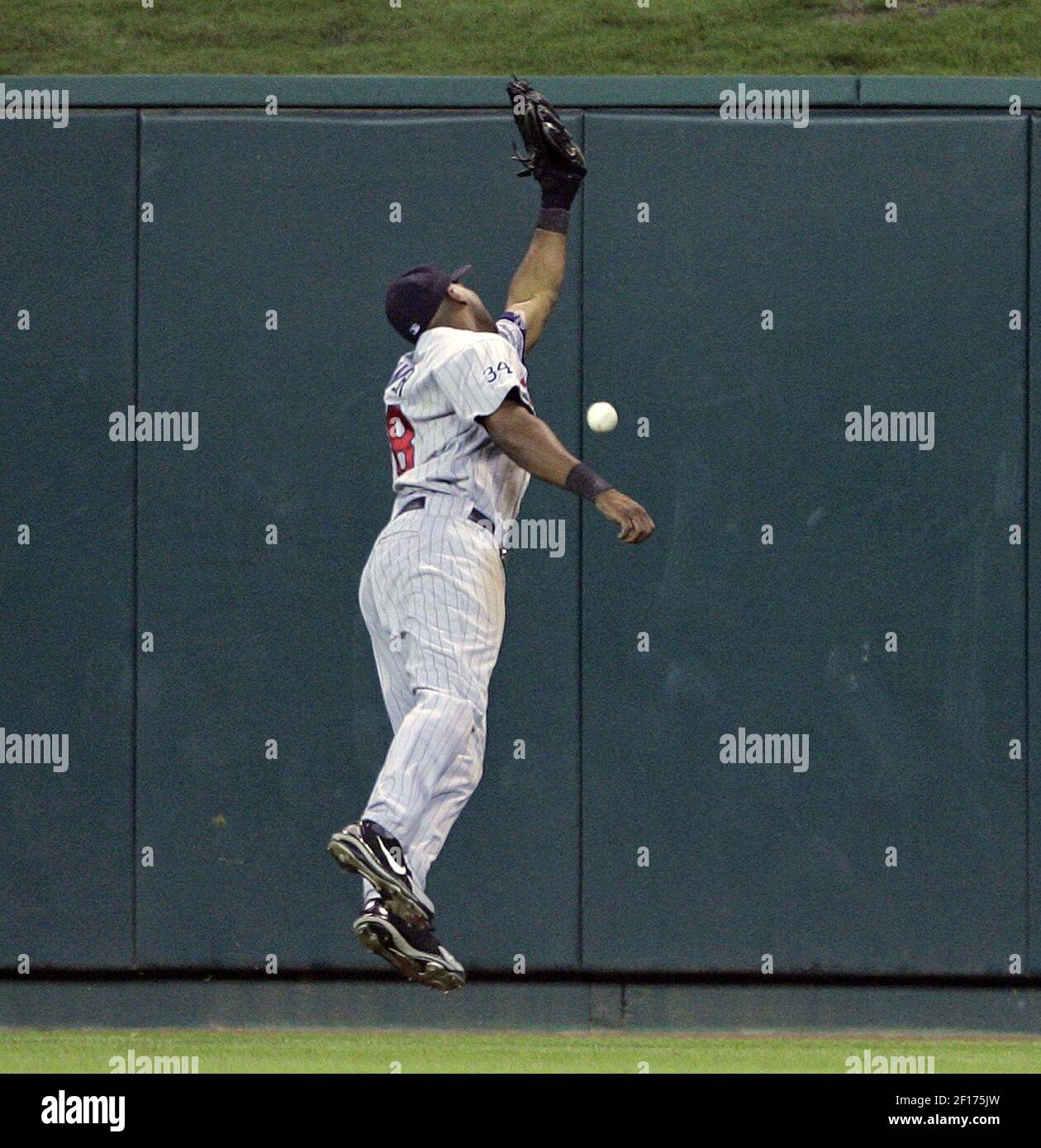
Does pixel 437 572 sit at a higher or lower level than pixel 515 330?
lower

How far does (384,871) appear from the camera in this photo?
5090 millimetres

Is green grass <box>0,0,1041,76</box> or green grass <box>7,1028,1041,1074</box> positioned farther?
green grass <box>0,0,1041,76</box>

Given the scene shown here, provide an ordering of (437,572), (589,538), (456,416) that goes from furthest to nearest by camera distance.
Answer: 1. (589,538)
2. (456,416)
3. (437,572)

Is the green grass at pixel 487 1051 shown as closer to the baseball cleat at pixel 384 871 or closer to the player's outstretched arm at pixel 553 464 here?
the baseball cleat at pixel 384 871

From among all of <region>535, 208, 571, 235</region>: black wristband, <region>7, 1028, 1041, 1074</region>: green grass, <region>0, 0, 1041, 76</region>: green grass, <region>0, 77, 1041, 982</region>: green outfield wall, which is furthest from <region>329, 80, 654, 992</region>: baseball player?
<region>0, 0, 1041, 76</region>: green grass

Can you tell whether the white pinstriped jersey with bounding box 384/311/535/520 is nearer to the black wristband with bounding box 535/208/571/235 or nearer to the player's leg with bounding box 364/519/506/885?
the player's leg with bounding box 364/519/506/885

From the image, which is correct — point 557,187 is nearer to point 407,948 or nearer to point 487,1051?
point 407,948

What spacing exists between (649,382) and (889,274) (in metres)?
1.03

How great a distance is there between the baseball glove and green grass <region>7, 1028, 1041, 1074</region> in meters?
2.64

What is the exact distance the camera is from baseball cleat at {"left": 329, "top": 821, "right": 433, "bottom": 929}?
5078mm

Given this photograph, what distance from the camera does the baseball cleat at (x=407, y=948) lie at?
505 cm

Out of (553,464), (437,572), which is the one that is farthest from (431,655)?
(553,464)

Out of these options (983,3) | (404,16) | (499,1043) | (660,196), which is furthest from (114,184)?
(983,3)

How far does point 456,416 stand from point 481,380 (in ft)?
0.71
